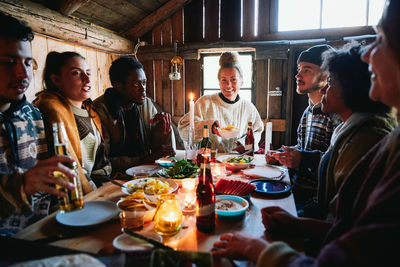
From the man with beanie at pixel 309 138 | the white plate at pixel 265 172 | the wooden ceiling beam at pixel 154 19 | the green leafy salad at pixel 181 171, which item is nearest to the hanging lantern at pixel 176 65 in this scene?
the wooden ceiling beam at pixel 154 19

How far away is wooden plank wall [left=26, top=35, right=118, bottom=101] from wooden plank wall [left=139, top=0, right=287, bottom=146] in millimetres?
1001

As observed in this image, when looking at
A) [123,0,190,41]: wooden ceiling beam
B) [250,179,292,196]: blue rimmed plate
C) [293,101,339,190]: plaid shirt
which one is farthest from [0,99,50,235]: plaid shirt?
[123,0,190,41]: wooden ceiling beam

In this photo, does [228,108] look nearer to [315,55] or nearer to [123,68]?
[315,55]

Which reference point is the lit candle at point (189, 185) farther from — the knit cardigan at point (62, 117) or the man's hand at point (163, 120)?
the man's hand at point (163, 120)

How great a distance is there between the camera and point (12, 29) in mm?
1631

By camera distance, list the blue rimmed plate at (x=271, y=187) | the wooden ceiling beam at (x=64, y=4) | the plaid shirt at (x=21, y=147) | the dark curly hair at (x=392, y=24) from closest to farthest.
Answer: the dark curly hair at (x=392, y=24) → the plaid shirt at (x=21, y=147) → the blue rimmed plate at (x=271, y=187) → the wooden ceiling beam at (x=64, y=4)

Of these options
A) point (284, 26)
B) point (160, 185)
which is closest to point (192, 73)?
point (284, 26)

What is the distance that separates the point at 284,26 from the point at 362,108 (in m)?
4.01

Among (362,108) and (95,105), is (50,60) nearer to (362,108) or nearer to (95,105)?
(95,105)

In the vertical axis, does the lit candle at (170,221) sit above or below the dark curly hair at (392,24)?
below

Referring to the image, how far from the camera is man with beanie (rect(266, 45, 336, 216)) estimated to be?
226 cm

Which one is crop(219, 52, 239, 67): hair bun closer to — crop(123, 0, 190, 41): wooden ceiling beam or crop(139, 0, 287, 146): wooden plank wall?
crop(139, 0, 287, 146): wooden plank wall

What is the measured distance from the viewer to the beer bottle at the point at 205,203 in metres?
1.29

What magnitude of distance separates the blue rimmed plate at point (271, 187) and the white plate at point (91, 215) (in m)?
1.00
